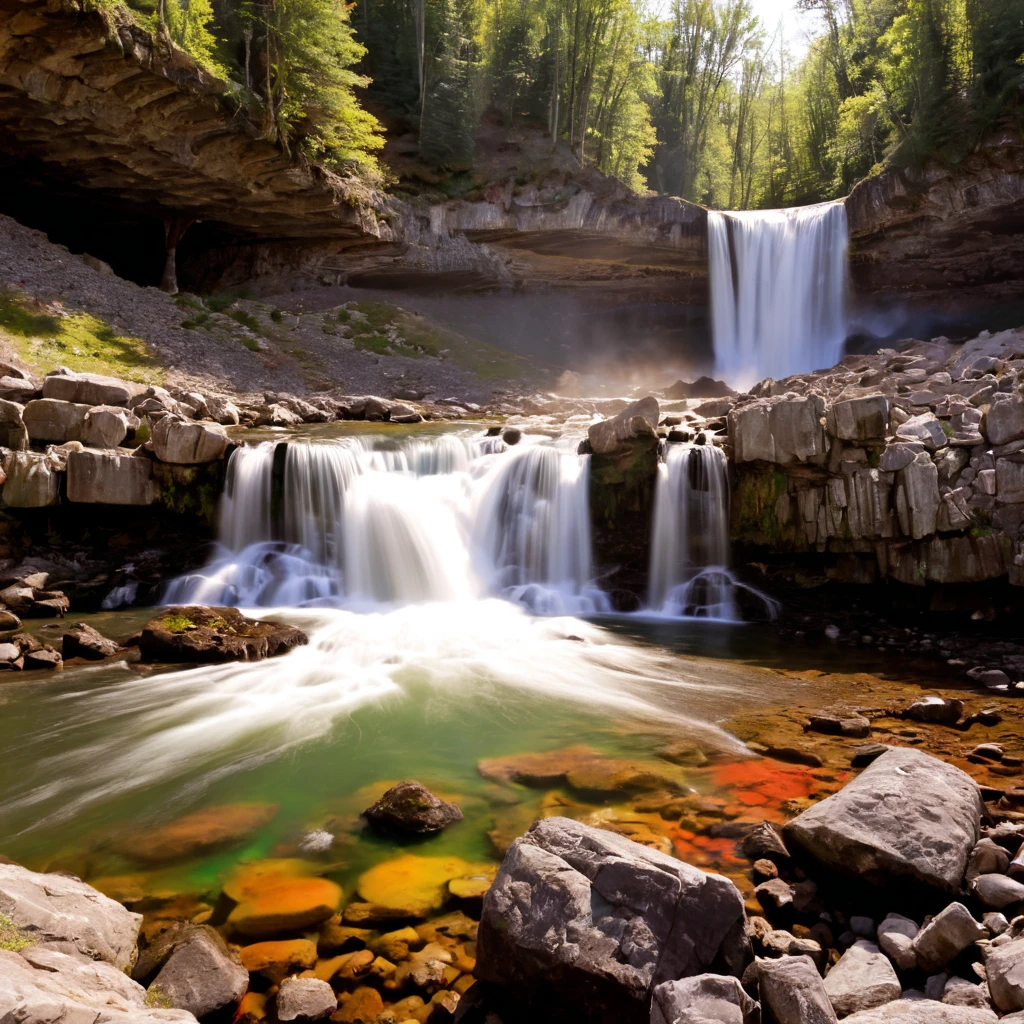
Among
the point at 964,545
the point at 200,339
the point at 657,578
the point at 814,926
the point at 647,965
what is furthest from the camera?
the point at 200,339

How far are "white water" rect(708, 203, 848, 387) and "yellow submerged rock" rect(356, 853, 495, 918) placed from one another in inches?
1035

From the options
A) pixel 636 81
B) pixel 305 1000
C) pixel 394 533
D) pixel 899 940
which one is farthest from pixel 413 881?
pixel 636 81

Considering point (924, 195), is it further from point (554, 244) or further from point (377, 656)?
point (377, 656)

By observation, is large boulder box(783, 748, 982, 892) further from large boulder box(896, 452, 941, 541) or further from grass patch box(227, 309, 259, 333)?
grass patch box(227, 309, 259, 333)

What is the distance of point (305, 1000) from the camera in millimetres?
3275

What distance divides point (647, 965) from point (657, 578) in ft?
31.7

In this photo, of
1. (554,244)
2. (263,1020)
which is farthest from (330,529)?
(554,244)

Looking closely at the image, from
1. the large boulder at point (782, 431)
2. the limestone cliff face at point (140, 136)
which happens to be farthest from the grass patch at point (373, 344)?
the large boulder at point (782, 431)

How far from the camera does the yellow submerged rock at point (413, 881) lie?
4035 mm

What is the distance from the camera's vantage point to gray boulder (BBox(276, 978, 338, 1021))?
3217 millimetres

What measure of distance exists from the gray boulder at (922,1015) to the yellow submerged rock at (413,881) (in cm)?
214

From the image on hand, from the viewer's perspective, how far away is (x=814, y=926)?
369 centimetres

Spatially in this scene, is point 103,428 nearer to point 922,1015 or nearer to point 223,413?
point 223,413

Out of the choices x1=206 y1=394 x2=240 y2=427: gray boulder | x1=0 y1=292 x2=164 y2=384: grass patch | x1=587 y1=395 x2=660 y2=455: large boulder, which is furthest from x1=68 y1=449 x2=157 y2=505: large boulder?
A: x1=587 y1=395 x2=660 y2=455: large boulder
